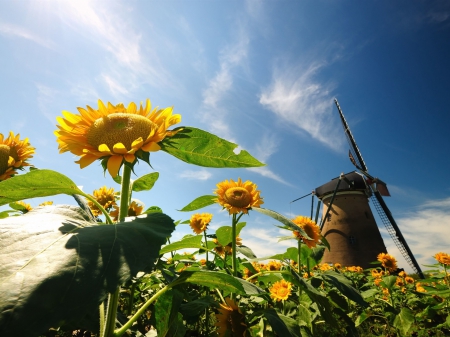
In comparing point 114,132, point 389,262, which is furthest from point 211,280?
point 389,262

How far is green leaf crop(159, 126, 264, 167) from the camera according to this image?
1.32m

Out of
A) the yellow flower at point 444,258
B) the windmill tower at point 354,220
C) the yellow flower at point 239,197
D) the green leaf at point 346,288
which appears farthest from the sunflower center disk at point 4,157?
the windmill tower at point 354,220

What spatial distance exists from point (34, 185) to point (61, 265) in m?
0.54

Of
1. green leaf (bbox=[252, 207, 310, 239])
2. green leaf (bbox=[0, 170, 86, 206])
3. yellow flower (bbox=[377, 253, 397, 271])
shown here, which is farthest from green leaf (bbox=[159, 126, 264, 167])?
yellow flower (bbox=[377, 253, 397, 271])

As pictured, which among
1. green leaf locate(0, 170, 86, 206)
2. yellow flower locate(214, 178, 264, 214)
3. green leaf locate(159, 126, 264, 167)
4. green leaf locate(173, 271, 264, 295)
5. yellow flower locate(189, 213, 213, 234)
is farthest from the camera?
yellow flower locate(189, 213, 213, 234)

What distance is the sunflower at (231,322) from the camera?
192 cm

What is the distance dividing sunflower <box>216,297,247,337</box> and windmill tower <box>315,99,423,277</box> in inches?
952

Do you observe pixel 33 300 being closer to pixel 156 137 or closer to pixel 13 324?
pixel 13 324

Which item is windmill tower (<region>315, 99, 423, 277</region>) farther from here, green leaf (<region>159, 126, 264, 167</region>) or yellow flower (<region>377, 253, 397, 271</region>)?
green leaf (<region>159, 126, 264, 167</region>)

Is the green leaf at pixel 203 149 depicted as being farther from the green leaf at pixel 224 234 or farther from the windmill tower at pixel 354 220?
the windmill tower at pixel 354 220

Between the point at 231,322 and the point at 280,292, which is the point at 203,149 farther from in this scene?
the point at 280,292

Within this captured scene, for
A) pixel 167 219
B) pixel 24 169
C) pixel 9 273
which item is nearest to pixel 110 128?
pixel 167 219

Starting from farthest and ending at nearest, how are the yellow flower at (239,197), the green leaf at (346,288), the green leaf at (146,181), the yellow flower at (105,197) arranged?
the yellow flower at (105,197) → the yellow flower at (239,197) → the green leaf at (346,288) → the green leaf at (146,181)

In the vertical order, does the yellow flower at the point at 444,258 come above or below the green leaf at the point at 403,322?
above
